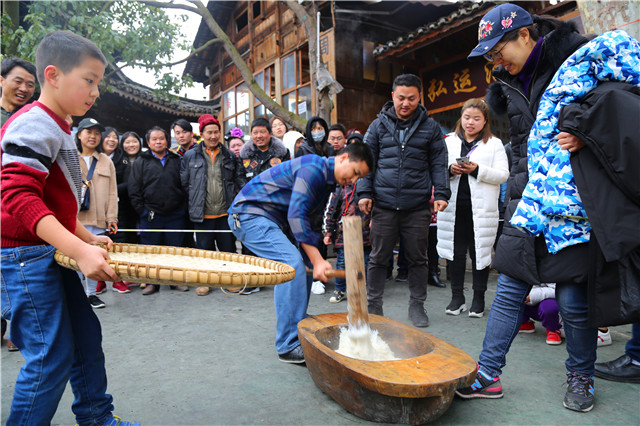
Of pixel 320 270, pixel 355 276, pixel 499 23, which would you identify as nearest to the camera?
pixel 499 23

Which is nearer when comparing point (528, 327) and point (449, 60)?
point (528, 327)

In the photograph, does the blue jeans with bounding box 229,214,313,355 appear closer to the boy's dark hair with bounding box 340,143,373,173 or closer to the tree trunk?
the boy's dark hair with bounding box 340,143,373,173

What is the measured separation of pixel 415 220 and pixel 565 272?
5.83 feet

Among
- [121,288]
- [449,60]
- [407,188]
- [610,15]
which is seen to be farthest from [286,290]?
[449,60]

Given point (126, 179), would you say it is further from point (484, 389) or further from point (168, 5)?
point (484, 389)

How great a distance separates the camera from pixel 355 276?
251 cm

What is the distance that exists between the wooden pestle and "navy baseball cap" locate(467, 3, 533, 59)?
4.11 ft

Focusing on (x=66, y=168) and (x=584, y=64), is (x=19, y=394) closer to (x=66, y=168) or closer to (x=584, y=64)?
(x=66, y=168)

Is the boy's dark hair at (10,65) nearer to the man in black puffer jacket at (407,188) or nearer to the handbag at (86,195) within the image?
the handbag at (86,195)

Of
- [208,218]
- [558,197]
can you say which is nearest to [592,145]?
[558,197]

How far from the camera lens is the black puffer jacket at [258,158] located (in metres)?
5.49

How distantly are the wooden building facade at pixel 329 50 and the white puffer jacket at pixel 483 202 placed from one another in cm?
513

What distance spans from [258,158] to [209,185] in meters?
0.76

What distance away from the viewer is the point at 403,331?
2.54 m
